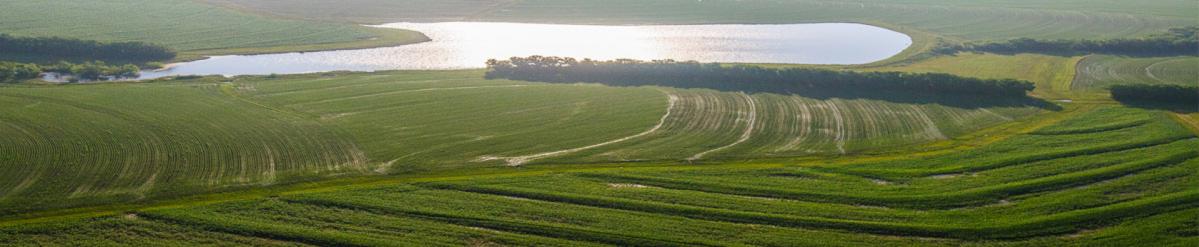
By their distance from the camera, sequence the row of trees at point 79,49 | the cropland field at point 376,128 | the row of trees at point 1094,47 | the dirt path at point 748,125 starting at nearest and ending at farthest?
1. the cropland field at point 376,128
2. the dirt path at point 748,125
3. the row of trees at point 79,49
4. the row of trees at point 1094,47

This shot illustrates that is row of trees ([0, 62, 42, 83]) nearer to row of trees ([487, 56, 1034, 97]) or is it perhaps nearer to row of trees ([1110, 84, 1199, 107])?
A: row of trees ([487, 56, 1034, 97])

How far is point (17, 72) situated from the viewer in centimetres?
6512

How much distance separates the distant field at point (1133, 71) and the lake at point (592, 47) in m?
19.1

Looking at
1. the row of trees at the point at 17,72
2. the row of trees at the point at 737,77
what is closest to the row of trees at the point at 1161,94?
the row of trees at the point at 737,77

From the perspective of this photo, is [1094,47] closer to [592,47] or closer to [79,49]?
[592,47]

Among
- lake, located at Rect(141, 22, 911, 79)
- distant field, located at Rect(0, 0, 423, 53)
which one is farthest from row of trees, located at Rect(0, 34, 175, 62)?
distant field, located at Rect(0, 0, 423, 53)

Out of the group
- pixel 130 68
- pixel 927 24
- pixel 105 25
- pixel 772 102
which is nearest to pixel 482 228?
pixel 772 102

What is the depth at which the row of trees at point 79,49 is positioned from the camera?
7638cm

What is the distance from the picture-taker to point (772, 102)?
A: 60.7 metres

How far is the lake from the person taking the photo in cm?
7806

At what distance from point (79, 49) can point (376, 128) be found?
4357cm

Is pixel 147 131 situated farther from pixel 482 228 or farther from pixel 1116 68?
pixel 1116 68

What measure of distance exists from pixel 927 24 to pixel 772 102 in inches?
2556

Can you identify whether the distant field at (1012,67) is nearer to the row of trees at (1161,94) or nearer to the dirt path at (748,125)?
the row of trees at (1161,94)
